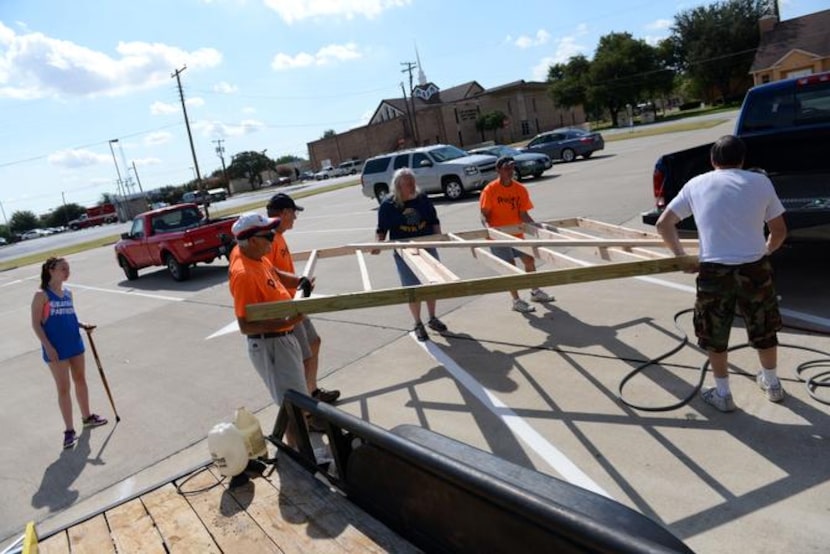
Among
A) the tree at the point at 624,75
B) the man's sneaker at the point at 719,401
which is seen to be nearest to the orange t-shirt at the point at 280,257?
the man's sneaker at the point at 719,401

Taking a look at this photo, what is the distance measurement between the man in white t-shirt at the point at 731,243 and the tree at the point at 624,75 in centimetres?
6838

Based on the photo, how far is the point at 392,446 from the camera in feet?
6.74

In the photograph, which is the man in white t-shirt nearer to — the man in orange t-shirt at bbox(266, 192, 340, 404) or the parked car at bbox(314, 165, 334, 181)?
the man in orange t-shirt at bbox(266, 192, 340, 404)

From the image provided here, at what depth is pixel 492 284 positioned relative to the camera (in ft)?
10.00

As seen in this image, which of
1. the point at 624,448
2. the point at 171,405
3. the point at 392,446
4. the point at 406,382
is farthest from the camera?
the point at 171,405

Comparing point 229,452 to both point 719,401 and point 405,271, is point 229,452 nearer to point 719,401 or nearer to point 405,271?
point 719,401

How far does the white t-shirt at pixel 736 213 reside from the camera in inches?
139

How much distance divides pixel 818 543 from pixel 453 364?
3437 mm

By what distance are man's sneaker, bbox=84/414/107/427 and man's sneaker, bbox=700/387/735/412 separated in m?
5.50

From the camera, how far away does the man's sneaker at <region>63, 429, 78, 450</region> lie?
5.33 meters

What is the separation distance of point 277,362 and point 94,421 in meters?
3.14

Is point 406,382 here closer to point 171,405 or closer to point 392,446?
point 171,405

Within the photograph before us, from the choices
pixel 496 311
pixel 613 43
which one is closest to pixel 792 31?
pixel 613 43

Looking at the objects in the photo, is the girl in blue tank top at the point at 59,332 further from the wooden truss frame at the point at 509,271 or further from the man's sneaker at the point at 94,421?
→ the wooden truss frame at the point at 509,271
